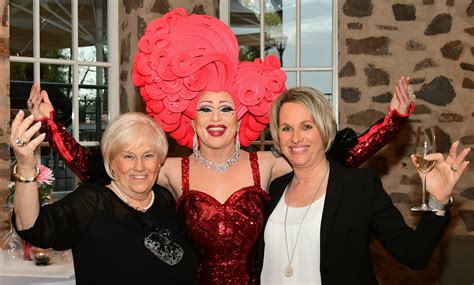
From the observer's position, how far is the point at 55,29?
4.36 metres

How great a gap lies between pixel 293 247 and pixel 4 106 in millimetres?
2287

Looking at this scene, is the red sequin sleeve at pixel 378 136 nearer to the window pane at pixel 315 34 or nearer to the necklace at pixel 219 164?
the necklace at pixel 219 164

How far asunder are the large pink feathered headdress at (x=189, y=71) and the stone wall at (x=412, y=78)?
229 cm

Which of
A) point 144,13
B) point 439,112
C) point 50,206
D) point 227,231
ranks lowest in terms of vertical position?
point 227,231

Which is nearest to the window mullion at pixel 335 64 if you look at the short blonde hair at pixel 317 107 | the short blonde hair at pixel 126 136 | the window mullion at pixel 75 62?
the window mullion at pixel 75 62

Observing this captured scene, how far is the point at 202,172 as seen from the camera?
259 centimetres

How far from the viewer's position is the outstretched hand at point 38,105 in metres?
2.52

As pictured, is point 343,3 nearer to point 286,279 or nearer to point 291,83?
point 291,83

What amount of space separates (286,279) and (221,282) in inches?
13.3

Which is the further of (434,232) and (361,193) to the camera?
(361,193)

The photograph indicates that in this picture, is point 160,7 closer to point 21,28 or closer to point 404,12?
point 21,28

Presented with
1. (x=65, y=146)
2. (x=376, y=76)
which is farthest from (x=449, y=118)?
(x=65, y=146)

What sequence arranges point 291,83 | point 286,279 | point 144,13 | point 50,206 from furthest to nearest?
1. point 291,83
2. point 144,13
3. point 286,279
4. point 50,206

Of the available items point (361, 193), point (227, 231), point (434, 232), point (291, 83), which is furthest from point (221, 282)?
point (291, 83)
